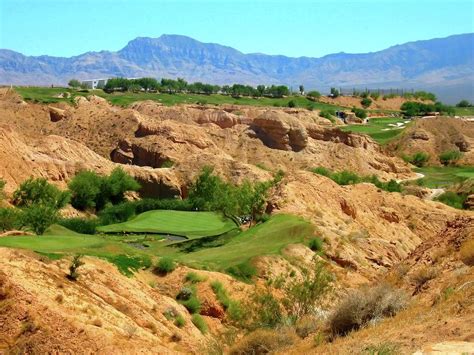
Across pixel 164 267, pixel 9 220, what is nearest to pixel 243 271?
pixel 164 267

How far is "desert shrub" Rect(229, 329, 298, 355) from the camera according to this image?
53.6 feet

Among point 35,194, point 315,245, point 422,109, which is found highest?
point 315,245

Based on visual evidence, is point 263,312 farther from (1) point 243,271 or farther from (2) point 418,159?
(2) point 418,159

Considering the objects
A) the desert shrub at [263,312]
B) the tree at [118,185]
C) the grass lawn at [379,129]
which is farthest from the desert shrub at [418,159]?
the desert shrub at [263,312]

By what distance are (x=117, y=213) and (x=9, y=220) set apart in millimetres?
16362

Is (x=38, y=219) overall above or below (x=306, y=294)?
below

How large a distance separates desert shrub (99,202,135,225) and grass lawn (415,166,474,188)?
3190 centimetres

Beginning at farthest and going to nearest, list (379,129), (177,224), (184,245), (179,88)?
(179,88), (379,129), (177,224), (184,245)

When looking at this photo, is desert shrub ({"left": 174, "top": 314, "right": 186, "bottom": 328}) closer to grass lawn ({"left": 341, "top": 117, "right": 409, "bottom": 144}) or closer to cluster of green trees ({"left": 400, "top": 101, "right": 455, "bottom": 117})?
grass lawn ({"left": 341, "top": 117, "right": 409, "bottom": 144})

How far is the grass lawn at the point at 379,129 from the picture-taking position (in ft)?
321

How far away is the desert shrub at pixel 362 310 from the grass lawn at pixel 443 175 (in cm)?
5427

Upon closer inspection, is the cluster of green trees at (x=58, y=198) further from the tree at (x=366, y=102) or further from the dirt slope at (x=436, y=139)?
the tree at (x=366, y=102)

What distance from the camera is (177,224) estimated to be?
45.1 m

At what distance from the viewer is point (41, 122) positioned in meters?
85.1
